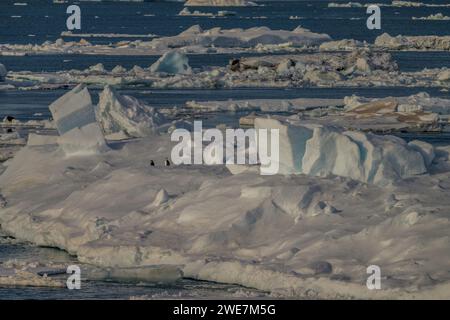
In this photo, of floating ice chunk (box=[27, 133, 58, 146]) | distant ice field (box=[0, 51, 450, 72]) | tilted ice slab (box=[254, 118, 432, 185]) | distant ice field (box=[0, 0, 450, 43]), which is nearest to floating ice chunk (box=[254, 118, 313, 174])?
tilted ice slab (box=[254, 118, 432, 185])

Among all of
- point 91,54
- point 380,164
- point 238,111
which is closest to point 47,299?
point 380,164

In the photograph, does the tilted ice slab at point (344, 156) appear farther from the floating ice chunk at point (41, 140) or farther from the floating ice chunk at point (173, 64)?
the floating ice chunk at point (173, 64)

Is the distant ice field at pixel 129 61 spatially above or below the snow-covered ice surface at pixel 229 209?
below

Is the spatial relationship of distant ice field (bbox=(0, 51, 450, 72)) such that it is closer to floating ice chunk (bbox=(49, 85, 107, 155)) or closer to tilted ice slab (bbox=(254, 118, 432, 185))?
floating ice chunk (bbox=(49, 85, 107, 155))

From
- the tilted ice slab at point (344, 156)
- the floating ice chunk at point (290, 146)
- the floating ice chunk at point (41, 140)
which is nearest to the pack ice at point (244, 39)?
the floating ice chunk at point (41, 140)

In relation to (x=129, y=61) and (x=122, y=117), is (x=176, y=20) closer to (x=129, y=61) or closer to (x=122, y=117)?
(x=129, y=61)
